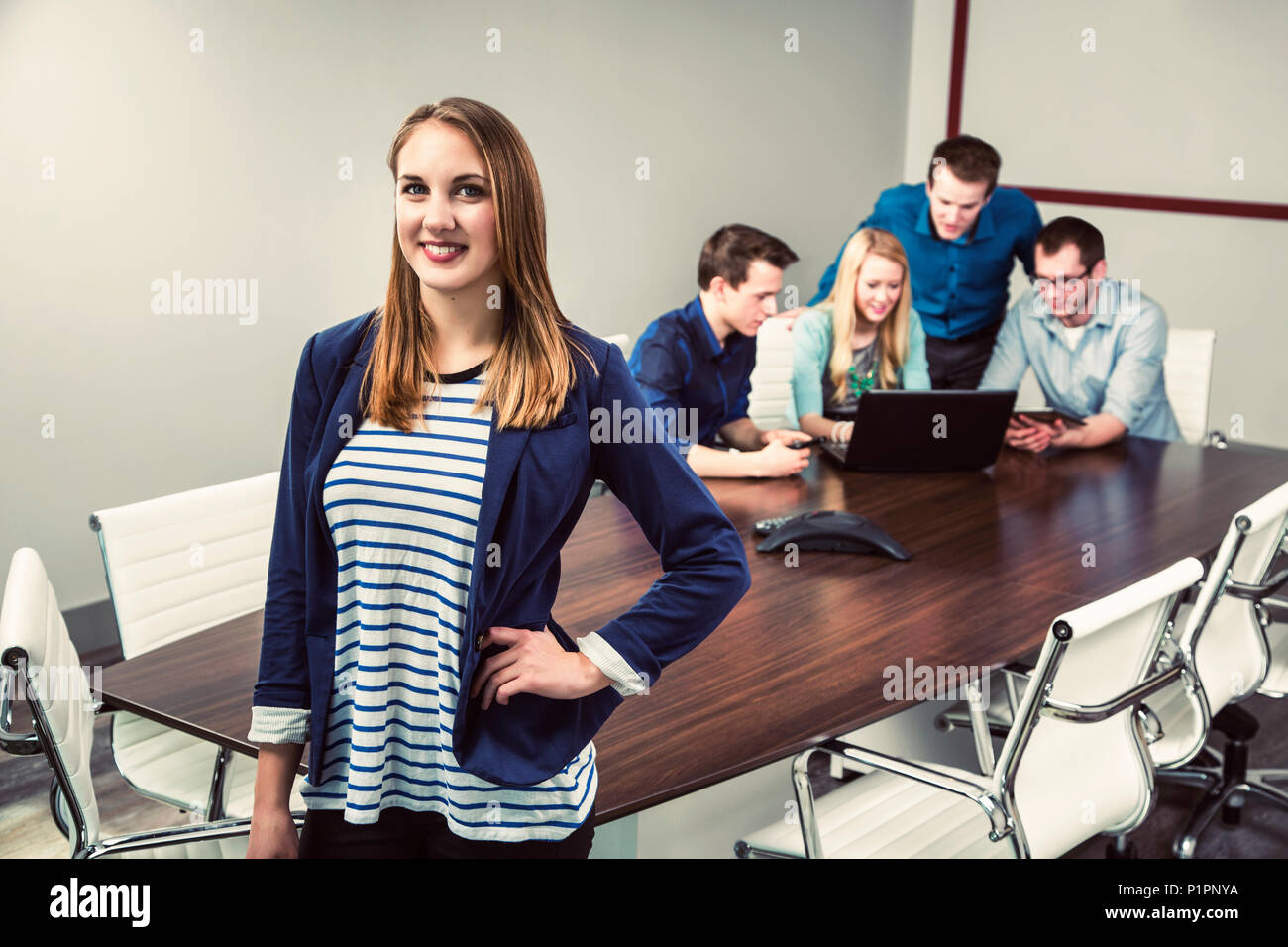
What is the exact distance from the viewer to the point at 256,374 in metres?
4.33

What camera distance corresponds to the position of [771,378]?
4.54m

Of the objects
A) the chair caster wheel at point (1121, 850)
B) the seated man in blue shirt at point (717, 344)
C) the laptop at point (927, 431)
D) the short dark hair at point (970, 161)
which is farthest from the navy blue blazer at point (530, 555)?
the short dark hair at point (970, 161)

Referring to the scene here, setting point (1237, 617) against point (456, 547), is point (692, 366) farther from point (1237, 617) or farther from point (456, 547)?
point (456, 547)

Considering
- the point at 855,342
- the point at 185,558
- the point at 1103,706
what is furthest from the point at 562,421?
the point at 855,342

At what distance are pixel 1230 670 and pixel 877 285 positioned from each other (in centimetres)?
139

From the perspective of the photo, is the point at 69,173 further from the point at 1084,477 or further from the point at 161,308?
the point at 1084,477

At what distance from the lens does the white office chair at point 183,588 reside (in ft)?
7.76

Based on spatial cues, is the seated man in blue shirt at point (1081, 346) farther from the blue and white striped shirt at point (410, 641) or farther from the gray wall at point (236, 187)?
the blue and white striped shirt at point (410, 641)

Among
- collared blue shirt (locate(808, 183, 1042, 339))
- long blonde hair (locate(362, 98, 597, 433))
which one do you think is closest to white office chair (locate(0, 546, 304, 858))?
long blonde hair (locate(362, 98, 597, 433))

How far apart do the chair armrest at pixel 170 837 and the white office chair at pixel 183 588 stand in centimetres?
34

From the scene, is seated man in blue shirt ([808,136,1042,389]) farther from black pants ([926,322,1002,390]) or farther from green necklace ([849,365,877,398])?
green necklace ([849,365,877,398])

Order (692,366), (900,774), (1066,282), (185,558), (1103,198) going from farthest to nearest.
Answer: (1103,198)
(1066,282)
(692,366)
(185,558)
(900,774)
